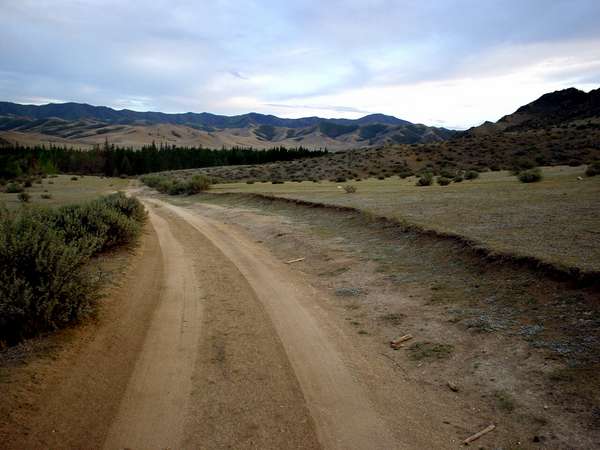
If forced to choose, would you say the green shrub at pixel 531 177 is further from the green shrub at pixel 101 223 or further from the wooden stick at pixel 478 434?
the wooden stick at pixel 478 434

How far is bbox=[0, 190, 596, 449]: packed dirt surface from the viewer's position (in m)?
4.44

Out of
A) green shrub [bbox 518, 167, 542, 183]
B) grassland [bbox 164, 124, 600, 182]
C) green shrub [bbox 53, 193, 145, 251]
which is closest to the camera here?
green shrub [bbox 53, 193, 145, 251]

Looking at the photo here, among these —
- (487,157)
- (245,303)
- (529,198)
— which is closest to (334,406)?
(245,303)

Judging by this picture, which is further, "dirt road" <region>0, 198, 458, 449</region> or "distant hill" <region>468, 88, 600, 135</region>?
"distant hill" <region>468, 88, 600, 135</region>

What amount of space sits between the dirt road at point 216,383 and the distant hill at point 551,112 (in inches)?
3447

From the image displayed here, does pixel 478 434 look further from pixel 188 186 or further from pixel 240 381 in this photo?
pixel 188 186

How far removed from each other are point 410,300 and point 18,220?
318 inches

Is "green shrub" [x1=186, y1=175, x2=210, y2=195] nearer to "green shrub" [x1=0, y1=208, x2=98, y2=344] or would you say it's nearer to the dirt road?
the dirt road

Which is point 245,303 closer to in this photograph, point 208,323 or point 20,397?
point 208,323

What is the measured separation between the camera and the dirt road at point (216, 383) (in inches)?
174

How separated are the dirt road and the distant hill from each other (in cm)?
8755

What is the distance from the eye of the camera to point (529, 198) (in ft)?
55.9

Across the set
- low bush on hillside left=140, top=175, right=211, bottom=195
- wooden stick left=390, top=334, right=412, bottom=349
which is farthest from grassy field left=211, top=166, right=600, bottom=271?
low bush on hillside left=140, top=175, right=211, bottom=195

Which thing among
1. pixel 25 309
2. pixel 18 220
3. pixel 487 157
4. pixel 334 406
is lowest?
pixel 334 406
